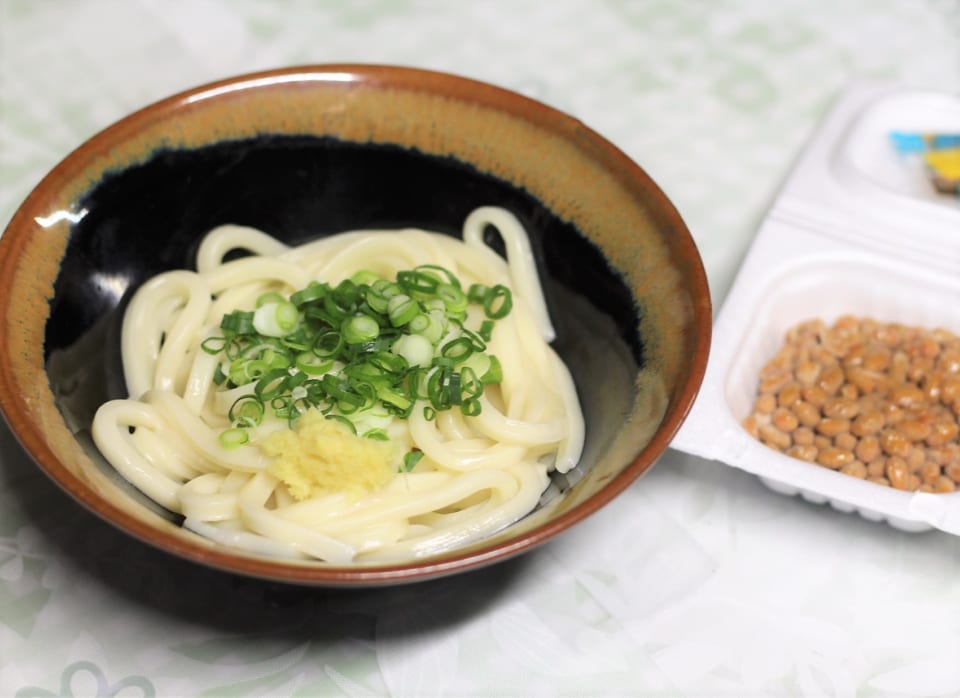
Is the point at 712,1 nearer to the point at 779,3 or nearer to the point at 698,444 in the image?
the point at 779,3

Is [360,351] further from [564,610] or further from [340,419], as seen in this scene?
[564,610]

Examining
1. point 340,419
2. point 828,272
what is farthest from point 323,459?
point 828,272

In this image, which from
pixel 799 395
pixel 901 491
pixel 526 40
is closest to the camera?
pixel 901 491

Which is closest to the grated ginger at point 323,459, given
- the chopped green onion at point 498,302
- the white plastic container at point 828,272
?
the chopped green onion at point 498,302

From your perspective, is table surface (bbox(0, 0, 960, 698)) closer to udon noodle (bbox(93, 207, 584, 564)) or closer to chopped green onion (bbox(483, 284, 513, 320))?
udon noodle (bbox(93, 207, 584, 564))

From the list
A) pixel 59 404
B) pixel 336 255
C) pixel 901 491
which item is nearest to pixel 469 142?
pixel 336 255

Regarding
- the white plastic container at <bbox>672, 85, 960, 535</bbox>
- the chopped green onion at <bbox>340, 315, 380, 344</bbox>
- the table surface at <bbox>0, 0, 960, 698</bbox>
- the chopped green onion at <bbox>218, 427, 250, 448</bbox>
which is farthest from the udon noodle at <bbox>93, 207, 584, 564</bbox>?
the white plastic container at <bbox>672, 85, 960, 535</bbox>

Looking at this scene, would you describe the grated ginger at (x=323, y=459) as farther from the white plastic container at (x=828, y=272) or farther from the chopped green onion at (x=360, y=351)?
the white plastic container at (x=828, y=272)
